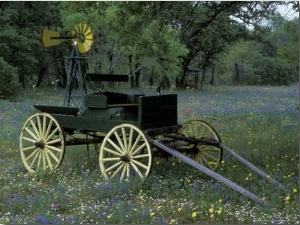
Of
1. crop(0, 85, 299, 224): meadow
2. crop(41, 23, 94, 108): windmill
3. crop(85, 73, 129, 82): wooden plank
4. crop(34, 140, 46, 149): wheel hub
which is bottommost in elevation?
crop(0, 85, 299, 224): meadow

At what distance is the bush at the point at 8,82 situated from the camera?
A: 2223cm

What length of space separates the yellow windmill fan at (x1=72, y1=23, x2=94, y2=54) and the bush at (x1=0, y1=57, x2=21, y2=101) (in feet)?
48.7

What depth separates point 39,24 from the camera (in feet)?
106

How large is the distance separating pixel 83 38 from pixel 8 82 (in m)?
15.9

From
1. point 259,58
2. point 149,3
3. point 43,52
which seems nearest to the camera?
point 149,3

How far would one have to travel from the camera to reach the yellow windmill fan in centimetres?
852

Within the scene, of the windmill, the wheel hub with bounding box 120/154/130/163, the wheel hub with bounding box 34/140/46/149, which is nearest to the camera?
the wheel hub with bounding box 120/154/130/163

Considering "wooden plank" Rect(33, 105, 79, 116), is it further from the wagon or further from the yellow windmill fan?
the yellow windmill fan

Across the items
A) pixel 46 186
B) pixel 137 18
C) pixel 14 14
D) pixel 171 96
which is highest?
pixel 14 14

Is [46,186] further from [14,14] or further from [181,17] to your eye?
[14,14]

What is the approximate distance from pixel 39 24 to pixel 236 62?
32882 mm

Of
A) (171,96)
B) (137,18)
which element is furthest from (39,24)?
(171,96)

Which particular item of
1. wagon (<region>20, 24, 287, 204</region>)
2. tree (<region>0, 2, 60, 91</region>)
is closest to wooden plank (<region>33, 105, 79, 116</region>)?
wagon (<region>20, 24, 287, 204</region>)

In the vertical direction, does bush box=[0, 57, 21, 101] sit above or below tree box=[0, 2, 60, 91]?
below
